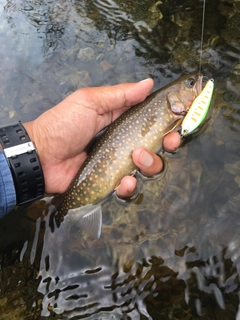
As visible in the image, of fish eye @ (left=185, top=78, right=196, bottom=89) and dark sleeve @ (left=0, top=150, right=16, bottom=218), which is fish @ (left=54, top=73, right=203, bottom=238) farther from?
dark sleeve @ (left=0, top=150, right=16, bottom=218)

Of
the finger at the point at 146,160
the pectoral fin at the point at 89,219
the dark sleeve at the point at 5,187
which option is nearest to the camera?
the dark sleeve at the point at 5,187

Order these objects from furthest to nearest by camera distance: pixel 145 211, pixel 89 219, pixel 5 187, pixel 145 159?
1. pixel 145 211
2. pixel 89 219
3. pixel 145 159
4. pixel 5 187

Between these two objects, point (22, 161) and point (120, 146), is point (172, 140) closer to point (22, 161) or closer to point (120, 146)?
point (120, 146)

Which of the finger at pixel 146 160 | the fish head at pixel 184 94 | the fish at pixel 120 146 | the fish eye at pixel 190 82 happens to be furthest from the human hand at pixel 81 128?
the fish eye at pixel 190 82

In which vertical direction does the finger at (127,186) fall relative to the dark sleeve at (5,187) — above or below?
below

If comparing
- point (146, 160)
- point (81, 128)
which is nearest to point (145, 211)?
point (146, 160)

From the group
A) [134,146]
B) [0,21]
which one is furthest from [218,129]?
[0,21]

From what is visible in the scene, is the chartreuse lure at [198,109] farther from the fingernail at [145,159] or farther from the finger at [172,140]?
the fingernail at [145,159]
